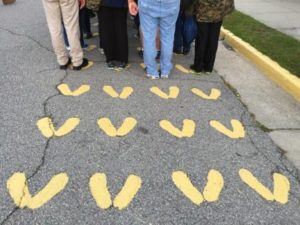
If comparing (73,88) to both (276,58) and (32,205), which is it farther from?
(276,58)

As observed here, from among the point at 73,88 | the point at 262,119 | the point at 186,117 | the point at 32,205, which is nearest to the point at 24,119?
the point at 73,88

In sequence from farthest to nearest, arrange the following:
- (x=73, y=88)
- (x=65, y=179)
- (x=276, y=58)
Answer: (x=276, y=58)
(x=73, y=88)
(x=65, y=179)

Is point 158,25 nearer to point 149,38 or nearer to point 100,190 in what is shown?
point 149,38

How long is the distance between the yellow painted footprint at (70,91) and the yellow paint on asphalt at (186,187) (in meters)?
1.83

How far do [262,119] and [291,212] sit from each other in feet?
4.71

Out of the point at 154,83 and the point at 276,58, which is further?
the point at 276,58

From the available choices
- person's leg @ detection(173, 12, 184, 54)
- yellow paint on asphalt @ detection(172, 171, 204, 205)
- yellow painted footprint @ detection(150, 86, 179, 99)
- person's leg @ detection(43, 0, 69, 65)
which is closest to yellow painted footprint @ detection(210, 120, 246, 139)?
yellow painted footprint @ detection(150, 86, 179, 99)

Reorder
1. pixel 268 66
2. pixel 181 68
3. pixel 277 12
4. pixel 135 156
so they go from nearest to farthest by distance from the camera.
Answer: pixel 135 156 → pixel 268 66 → pixel 181 68 → pixel 277 12

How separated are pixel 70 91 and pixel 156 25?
131cm

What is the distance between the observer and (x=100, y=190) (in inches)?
115

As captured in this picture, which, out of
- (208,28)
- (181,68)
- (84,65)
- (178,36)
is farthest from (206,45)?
(84,65)

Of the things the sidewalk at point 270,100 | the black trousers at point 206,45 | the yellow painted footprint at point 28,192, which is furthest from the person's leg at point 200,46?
the yellow painted footprint at point 28,192

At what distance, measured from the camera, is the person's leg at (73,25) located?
4555 millimetres

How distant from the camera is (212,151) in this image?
11.3 ft
